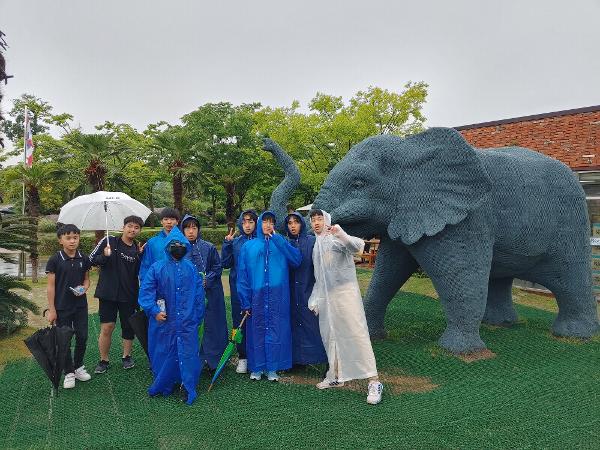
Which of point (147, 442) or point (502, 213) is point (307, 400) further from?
point (502, 213)

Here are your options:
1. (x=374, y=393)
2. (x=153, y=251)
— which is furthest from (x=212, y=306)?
(x=374, y=393)

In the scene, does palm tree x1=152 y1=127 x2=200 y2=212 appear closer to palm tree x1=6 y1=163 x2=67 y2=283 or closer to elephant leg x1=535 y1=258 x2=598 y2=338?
palm tree x1=6 y1=163 x2=67 y2=283

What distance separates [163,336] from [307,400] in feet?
4.33

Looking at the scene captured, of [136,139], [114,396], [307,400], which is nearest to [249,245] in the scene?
[307,400]

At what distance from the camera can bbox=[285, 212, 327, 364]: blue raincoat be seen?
4824 mm

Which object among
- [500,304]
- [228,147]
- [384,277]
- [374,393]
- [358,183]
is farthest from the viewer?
[228,147]

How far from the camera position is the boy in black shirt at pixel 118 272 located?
4844 millimetres

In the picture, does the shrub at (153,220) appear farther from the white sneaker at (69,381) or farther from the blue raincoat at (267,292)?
the blue raincoat at (267,292)

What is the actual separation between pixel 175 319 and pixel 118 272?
1058 mm

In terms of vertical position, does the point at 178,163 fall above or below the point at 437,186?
above

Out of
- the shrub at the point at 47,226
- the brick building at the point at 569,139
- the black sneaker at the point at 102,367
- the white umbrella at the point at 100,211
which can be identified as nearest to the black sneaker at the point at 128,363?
the black sneaker at the point at 102,367

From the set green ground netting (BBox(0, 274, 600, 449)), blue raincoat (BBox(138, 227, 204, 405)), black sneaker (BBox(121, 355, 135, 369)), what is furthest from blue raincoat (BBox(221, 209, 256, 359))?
black sneaker (BBox(121, 355, 135, 369))

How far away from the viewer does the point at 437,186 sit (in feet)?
17.5

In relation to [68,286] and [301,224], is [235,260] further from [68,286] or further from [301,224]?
[68,286]
